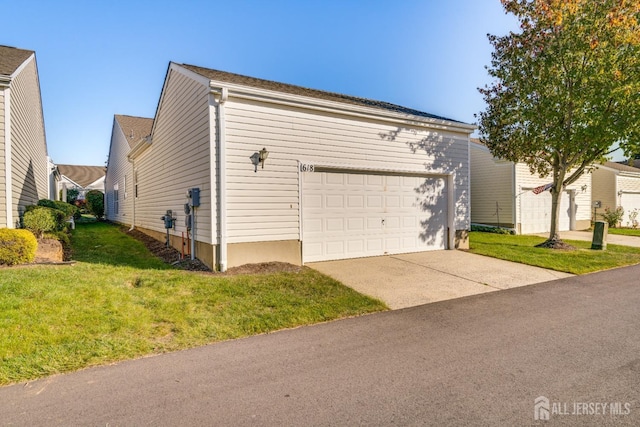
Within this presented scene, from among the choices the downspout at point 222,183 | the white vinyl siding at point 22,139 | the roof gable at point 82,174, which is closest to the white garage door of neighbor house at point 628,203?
the downspout at point 222,183

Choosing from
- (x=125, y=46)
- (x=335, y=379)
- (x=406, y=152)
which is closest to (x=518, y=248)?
(x=406, y=152)

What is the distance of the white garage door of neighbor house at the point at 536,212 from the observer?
16.0 metres

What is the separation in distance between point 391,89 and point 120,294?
1798cm

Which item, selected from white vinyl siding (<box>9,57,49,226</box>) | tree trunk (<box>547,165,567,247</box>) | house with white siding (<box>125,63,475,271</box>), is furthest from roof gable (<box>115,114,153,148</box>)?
tree trunk (<box>547,165,567,247</box>)

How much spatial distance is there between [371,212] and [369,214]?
3.5 inches

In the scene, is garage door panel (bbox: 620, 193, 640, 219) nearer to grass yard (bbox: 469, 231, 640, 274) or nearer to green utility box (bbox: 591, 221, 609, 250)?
grass yard (bbox: 469, 231, 640, 274)

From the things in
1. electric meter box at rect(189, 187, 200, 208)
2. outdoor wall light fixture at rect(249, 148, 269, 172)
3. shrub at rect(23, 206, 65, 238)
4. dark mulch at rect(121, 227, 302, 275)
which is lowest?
dark mulch at rect(121, 227, 302, 275)

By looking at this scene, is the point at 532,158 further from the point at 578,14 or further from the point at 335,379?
the point at 335,379

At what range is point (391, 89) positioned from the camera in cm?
1914

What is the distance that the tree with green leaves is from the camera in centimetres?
952

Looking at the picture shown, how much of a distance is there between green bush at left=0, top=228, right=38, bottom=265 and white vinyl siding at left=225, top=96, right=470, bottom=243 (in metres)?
3.92

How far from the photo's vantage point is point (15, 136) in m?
7.96

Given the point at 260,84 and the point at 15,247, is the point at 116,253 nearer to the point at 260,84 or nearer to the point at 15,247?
the point at 15,247

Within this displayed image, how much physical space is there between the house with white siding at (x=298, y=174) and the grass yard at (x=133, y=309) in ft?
4.48
